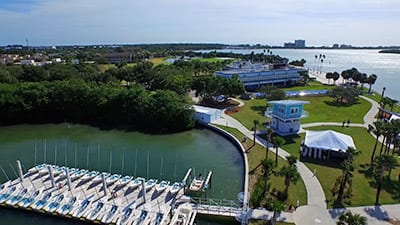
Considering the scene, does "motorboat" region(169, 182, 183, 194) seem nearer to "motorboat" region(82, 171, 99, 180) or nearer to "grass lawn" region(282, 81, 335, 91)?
"motorboat" region(82, 171, 99, 180)

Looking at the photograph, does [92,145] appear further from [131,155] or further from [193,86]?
[193,86]

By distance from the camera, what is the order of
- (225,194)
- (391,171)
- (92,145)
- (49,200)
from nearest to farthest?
(49,200)
(225,194)
(391,171)
(92,145)

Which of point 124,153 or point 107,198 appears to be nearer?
point 107,198

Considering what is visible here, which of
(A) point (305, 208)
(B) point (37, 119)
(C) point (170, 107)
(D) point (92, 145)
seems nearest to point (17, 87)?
(B) point (37, 119)

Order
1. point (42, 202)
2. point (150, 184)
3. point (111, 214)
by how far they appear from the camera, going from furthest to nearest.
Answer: point (150, 184)
point (42, 202)
point (111, 214)

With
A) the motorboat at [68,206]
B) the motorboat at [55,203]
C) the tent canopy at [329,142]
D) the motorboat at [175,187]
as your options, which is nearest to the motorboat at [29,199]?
the motorboat at [55,203]

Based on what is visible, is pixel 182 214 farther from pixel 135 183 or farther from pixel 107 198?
pixel 107 198

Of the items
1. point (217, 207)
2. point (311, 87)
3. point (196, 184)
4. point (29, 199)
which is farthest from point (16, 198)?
point (311, 87)

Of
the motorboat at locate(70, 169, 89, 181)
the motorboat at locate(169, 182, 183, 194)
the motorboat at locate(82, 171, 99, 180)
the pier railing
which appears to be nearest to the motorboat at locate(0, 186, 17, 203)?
the motorboat at locate(70, 169, 89, 181)
